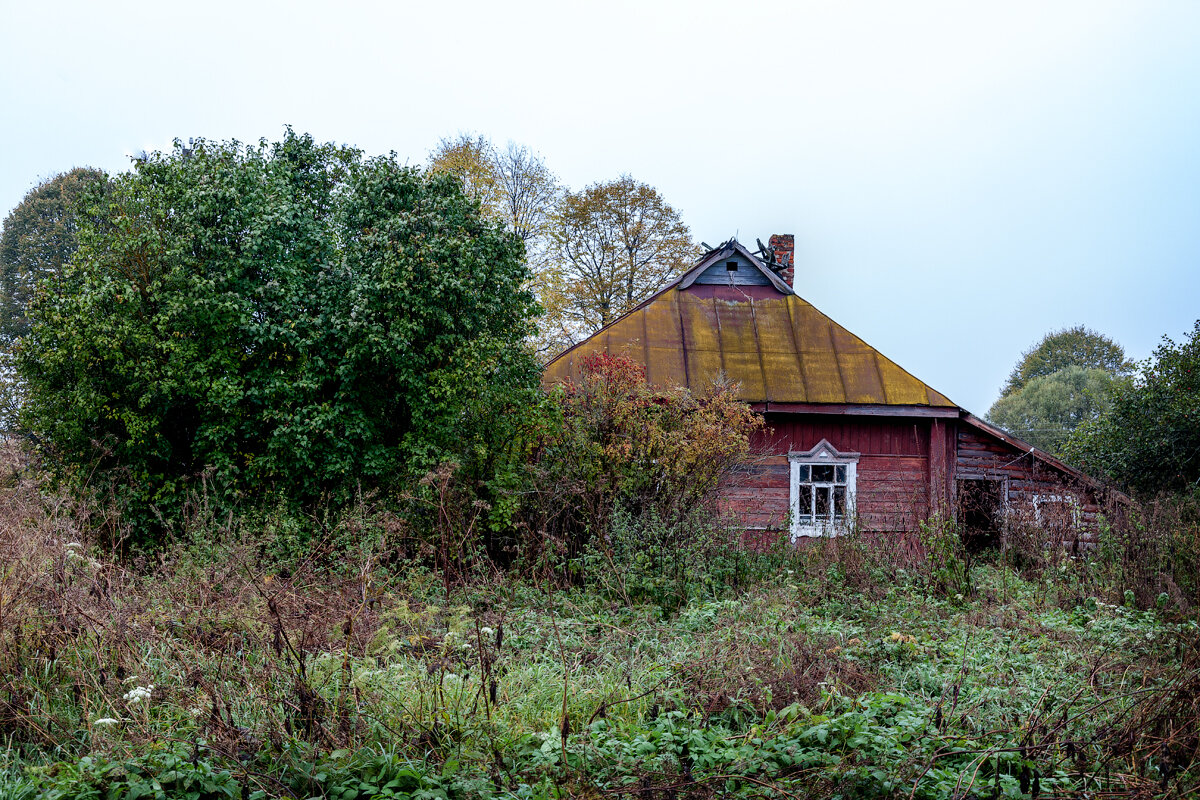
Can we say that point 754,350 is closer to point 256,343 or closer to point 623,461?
point 623,461

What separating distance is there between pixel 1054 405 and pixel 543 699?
147ft

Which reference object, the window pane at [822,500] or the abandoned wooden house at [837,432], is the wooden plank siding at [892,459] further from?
the window pane at [822,500]

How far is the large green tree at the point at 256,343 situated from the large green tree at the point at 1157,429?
13712 mm

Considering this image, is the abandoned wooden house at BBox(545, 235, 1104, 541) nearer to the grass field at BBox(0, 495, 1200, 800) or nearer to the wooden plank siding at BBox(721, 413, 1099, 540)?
the wooden plank siding at BBox(721, 413, 1099, 540)

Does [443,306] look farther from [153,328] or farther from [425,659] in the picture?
[425,659]

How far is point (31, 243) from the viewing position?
27875 millimetres

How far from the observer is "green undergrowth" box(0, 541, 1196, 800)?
3.75m

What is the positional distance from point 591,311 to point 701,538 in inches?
702

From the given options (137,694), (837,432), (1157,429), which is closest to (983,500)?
(837,432)

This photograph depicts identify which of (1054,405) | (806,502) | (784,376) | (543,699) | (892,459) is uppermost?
(1054,405)

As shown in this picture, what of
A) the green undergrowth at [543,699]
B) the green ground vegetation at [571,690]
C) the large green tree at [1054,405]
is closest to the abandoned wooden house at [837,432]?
the green ground vegetation at [571,690]

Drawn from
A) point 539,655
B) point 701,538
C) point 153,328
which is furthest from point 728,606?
point 153,328

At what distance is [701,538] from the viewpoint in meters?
8.76

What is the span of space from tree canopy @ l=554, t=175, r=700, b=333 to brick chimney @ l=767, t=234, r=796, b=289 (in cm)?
753
